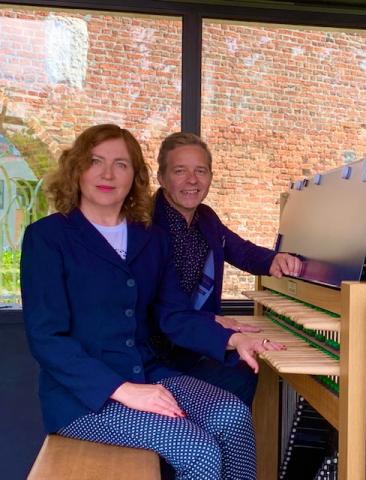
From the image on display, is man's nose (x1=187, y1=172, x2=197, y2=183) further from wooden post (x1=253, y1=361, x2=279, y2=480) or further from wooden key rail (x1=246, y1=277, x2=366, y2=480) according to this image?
wooden post (x1=253, y1=361, x2=279, y2=480)

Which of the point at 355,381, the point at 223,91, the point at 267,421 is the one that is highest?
the point at 223,91

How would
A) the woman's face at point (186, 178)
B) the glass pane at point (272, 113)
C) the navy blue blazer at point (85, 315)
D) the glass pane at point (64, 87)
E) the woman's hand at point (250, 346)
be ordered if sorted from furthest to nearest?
the glass pane at point (272, 113), the glass pane at point (64, 87), the woman's face at point (186, 178), the woman's hand at point (250, 346), the navy blue blazer at point (85, 315)

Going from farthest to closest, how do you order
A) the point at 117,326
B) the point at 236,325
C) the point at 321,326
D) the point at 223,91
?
the point at 223,91 → the point at 236,325 → the point at 117,326 → the point at 321,326

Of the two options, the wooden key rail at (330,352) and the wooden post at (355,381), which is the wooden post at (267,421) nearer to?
the wooden key rail at (330,352)

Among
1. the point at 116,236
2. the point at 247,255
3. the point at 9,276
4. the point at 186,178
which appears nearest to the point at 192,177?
the point at 186,178

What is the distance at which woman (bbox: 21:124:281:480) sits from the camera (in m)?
1.73

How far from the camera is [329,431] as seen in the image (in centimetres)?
242

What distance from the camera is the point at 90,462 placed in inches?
64.1

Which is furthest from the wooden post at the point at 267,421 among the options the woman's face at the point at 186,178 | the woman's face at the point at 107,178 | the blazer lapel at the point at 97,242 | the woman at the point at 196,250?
the woman's face at the point at 107,178

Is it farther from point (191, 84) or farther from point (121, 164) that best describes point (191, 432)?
point (191, 84)

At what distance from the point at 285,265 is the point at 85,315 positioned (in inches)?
32.4

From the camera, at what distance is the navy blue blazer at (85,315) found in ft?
5.75

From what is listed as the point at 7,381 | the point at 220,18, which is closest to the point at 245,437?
the point at 7,381

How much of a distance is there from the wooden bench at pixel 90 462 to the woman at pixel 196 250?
0.65 metres
